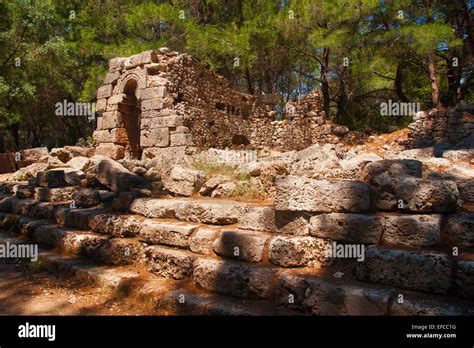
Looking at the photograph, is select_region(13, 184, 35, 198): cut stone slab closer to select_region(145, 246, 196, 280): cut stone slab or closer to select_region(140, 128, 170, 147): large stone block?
select_region(145, 246, 196, 280): cut stone slab

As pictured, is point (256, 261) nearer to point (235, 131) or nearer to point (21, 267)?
point (21, 267)

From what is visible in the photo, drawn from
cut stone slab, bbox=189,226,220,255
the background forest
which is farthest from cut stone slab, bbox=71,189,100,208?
the background forest

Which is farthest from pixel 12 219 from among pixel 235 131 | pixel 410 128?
pixel 410 128

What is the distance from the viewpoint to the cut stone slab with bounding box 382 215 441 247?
2867 mm

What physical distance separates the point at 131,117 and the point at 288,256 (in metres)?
10.5

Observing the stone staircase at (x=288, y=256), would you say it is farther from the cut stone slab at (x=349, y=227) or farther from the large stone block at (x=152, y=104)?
the large stone block at (x=152, y=104)

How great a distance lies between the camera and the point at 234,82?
72.7 ft

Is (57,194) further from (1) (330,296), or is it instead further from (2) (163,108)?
(2) (163,108)

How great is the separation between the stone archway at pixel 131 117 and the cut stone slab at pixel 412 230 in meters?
10.3

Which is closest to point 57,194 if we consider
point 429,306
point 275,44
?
point 429,306

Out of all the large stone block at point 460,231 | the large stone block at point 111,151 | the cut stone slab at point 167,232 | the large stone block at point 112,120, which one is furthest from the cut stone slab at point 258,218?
the large stone block at point 112,120

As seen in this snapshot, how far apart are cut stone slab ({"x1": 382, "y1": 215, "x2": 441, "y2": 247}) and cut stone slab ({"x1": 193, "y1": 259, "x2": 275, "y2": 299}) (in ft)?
3.53
